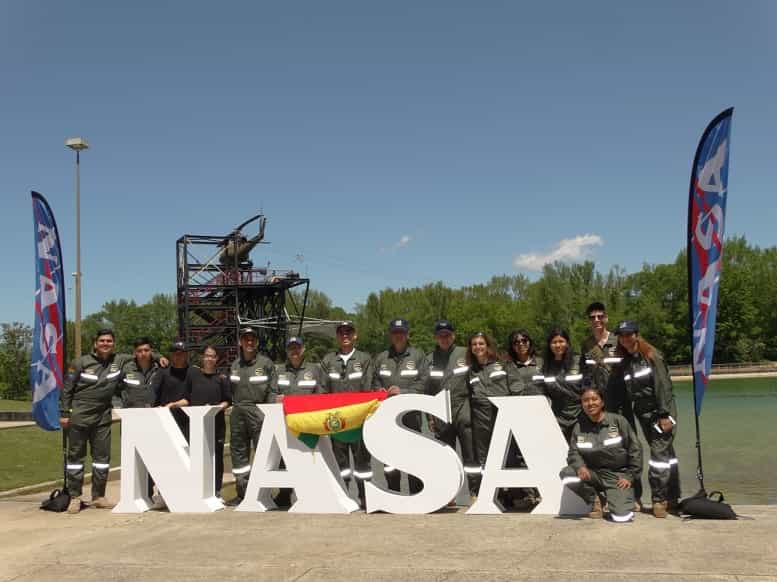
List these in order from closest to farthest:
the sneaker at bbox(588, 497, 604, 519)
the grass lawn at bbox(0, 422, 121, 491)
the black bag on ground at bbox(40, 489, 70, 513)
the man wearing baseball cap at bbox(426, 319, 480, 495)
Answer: the sneaker at bbox(588, 497, 604, 519) < the man wearing baseball cap at bbox(426, 319, 480, 495) < the black bag on ground at bbox(40, 489, 70, 513) < the grass lawn at bbox(0, 422, 121, 491)

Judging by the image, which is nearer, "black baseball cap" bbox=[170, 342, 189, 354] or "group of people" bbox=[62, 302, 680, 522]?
"group of people" bbox=[62, 302, 680, 522]

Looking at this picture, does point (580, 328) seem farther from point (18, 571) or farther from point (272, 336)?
point (18, 571)

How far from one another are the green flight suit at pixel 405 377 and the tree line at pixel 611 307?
54629 mm

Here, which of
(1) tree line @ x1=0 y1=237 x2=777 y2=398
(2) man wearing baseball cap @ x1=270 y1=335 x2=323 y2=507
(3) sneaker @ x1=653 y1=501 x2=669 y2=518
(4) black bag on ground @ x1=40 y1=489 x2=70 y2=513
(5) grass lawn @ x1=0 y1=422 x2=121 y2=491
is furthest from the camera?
(1) tree line @ x1=0 y1=237 x2=777 y2=398

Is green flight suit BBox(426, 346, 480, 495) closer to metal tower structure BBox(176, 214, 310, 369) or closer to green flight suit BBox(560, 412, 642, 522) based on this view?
green flight suit BBox(560, 412, 642, 522)

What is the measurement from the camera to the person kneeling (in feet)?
21.6

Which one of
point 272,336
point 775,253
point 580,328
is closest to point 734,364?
point 580,328

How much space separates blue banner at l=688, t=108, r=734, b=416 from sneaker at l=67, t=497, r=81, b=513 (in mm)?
6946

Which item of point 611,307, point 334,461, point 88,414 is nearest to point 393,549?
point 334,461

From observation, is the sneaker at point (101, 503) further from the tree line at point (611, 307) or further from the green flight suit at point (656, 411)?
the tree line at point (611, 307)

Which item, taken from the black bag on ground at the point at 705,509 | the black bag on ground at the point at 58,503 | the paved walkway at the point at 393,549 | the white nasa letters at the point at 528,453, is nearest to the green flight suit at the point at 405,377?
the paved walkway at the point at 393,549

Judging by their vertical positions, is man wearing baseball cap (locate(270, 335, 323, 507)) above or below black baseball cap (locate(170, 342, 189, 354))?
below

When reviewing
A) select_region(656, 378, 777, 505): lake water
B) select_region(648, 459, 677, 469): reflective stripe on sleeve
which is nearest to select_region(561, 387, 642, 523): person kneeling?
select_region(648, 459, 677, 469): reflective stripe on sleeve

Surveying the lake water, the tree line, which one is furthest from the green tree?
the lake water
